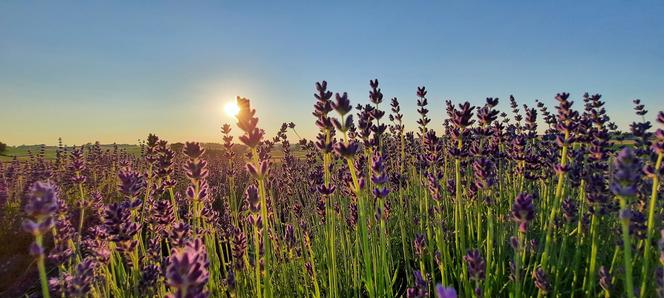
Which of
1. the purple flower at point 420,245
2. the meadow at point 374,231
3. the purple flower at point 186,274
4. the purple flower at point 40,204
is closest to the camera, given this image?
the purple flower at point 186,274

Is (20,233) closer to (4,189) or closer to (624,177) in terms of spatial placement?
(4,189)

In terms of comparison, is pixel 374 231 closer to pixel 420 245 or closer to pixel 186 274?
pixel 420 245

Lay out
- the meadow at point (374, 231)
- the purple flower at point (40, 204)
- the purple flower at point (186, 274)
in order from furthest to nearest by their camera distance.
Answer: the meadow at point (374, 231)
the purple flower at point (40, 204)
the purple flower at point (186, 274)

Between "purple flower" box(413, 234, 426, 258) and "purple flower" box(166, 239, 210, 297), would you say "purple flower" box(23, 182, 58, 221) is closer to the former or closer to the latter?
"purple flower" box(166, 239, 210, 297)

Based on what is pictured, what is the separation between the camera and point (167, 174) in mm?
3580

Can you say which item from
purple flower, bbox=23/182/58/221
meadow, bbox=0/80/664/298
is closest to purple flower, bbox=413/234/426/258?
meadow, bbox=0/80/664/298

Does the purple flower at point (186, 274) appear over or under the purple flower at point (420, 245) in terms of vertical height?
over

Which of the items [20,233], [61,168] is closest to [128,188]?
[20,233]

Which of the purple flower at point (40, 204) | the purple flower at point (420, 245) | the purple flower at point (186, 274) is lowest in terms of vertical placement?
the purple flower at point (420, 245)

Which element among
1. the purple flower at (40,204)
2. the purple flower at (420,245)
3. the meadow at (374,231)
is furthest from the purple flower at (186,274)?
the purple flower at (420,245)

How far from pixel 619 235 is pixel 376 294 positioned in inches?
71.8

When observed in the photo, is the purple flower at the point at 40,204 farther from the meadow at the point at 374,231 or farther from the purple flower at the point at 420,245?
the purple flower at the point at 420,245

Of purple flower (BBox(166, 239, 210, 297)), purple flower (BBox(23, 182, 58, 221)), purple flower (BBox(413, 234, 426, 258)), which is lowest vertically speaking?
purple flower (BBox(413, 234, 426, 258))

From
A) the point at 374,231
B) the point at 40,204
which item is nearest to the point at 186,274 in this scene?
the point at 40,204
